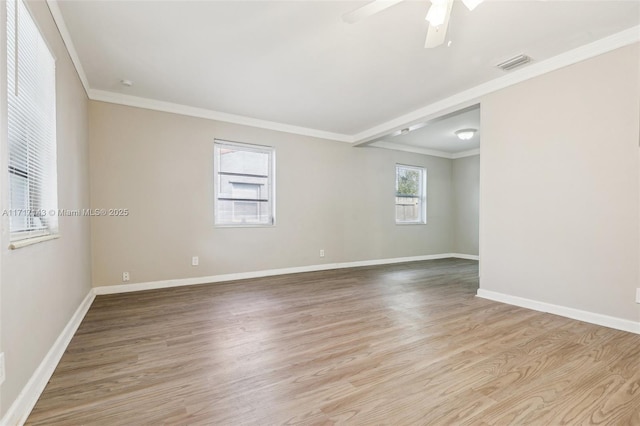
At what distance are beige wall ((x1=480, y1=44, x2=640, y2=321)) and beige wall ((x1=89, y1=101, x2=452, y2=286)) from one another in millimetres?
2667

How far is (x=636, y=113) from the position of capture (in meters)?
2.46

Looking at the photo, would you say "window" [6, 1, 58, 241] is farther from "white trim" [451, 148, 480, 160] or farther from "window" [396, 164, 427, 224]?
"white trim" [451, 148, 480, 160]

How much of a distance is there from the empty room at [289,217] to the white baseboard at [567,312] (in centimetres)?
2

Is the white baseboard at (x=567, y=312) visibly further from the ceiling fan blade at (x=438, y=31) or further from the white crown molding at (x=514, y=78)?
the ceiling fan blade at (x=438, y=31)

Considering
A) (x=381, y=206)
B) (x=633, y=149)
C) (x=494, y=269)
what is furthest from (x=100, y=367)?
(x=381, y=206)

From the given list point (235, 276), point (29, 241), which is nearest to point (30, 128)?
point (29, 241)

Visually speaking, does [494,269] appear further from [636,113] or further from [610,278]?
[636,113]

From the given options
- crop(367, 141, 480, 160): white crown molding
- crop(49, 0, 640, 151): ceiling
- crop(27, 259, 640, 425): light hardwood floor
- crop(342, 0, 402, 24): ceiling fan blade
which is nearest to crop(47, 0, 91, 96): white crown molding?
crop(49, 0, 640, 151): ceiling

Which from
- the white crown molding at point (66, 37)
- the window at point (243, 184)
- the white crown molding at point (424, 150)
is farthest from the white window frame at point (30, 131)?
the white crown molding at point (424, 150)

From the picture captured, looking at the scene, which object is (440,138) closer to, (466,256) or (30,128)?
(466,256)

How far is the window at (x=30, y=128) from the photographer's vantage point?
148 cm

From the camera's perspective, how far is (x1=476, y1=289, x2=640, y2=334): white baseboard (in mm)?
2498

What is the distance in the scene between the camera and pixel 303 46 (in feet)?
8.83

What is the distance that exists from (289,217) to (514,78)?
3656 mm
